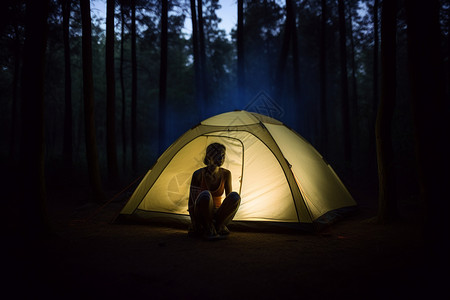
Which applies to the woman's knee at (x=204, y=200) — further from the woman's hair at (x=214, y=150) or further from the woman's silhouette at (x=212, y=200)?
the woman's hair at (x=214, y=150)

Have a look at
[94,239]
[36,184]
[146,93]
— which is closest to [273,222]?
[94,239]

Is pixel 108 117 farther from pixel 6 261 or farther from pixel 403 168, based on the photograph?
pixel 403 168

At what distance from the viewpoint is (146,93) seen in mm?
32406

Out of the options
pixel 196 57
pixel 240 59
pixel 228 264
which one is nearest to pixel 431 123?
pixel 228 264

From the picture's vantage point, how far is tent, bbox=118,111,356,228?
5.28 m

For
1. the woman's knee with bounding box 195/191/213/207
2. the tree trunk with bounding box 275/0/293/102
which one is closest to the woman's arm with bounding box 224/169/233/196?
the woman's knee with bounding box 195/191/213/207

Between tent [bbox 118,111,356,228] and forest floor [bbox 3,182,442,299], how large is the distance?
0.38 m

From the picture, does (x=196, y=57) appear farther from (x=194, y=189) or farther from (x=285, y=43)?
(x=194, y=189)

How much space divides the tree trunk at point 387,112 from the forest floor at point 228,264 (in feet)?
1.40

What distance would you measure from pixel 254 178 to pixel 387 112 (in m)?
2.81

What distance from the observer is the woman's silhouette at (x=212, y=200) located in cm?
454

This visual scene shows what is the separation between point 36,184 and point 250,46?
80.2 ft

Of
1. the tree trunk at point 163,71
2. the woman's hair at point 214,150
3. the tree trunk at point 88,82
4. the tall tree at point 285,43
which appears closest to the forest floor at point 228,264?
the woman's hair at point 214,150

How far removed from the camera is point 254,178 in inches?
225
